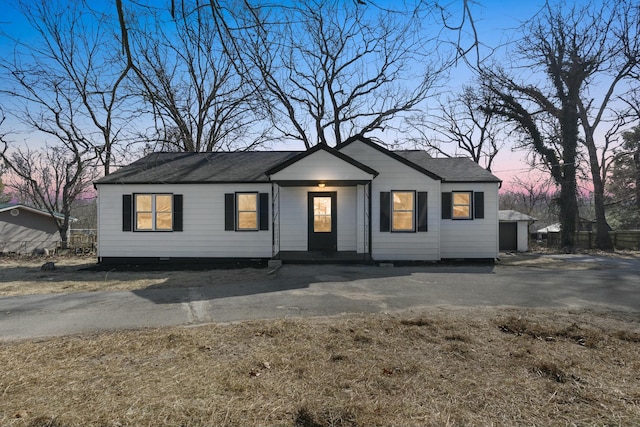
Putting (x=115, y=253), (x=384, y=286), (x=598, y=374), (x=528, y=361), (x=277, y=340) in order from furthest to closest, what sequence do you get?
1. (x=115, y=253)
2. (x=384, y=286)
3. (x=277, y=340)
4. (x=528, y=361)
5. (x=598, y=374)

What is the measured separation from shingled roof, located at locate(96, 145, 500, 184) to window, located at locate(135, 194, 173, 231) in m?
0.60

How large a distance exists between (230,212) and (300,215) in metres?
2.43

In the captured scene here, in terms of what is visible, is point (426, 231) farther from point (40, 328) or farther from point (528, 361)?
point (40, 328)

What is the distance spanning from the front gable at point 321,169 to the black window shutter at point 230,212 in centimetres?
186

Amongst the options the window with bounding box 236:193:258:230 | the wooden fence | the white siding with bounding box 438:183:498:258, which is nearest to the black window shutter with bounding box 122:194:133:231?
the window with bounding box 236:193:258:230

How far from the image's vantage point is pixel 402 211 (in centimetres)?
1231

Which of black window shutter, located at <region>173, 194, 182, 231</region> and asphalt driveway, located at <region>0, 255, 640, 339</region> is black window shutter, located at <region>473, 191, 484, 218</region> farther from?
black window shutter, located at <region>173, 194, 182, 231</region>

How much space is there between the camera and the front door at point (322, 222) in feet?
41.3

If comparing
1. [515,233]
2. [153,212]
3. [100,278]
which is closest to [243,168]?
[153,212]

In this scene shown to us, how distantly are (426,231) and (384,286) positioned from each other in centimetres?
463

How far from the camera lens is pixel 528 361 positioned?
372 centimetres

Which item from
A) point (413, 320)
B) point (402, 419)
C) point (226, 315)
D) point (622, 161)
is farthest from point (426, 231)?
point (622, 161)

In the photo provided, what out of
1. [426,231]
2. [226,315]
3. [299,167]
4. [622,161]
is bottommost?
[226,315]

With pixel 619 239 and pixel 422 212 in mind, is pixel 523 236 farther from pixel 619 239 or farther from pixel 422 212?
pixel 422 212
